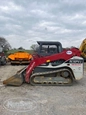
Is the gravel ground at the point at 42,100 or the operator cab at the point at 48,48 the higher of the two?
the operator cab at the point at 48,48

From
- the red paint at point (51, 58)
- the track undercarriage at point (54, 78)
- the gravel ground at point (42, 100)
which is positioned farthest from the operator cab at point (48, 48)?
the gravel ground at point (42, 100)

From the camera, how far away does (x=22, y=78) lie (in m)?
7.38

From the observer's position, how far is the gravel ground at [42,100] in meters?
4.44

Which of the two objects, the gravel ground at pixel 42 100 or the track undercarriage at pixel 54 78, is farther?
the track undercarriage at pixel 54 78

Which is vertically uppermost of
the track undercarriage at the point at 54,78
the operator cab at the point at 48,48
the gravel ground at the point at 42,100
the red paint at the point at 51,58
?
the operator cab at the point at 48,48

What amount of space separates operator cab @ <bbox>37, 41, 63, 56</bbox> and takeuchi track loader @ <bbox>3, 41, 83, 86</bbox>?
56.0 inches

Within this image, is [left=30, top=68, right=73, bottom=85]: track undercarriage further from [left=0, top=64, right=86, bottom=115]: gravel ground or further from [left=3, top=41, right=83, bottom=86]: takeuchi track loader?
[left=0, top=64, right=86, bottom=115]: gravel ground

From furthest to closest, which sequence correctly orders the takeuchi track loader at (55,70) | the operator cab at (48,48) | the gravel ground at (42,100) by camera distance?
the operator cab at (48,48)
the takeuchi track loader at (55,70)
the gravel ground at (42,100)

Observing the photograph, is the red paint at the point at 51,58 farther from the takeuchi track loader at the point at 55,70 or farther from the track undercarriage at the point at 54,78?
the track undercarriage at the point at 54,78

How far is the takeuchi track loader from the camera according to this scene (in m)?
7.31

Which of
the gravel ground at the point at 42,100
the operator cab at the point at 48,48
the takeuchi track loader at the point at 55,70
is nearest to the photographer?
the gravel ground at the point at 42,100

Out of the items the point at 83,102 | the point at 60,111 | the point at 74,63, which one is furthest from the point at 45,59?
the point at 60,111

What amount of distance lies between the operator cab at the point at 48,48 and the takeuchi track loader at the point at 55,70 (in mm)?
1423

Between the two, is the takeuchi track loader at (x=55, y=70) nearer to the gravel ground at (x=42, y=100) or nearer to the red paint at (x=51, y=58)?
the red paint at (x=51, y=58)
